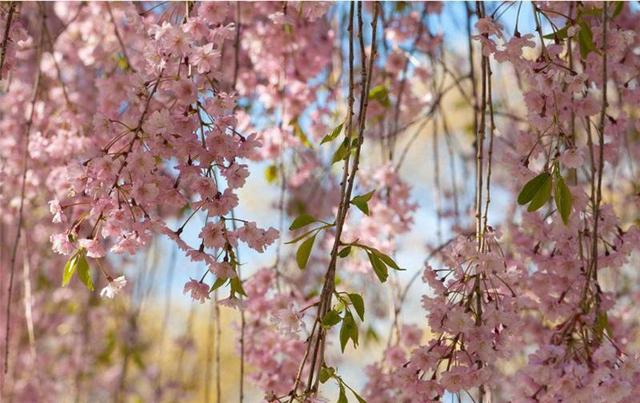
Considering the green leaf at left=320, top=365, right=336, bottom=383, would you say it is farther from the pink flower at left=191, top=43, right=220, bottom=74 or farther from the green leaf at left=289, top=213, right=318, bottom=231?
the pink flower at left=191, top=43, right=220, bottom=74

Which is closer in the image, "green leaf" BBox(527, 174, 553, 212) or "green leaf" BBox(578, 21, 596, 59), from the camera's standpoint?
"green leaf" BBox(527, 174, 553, 212)

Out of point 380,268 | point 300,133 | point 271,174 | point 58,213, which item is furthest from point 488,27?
point 271,174

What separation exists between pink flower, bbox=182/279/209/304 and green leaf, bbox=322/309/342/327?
187 millimetres

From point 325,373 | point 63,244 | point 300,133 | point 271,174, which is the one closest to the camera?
point 325,373

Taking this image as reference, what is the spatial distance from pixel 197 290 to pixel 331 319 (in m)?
0.21

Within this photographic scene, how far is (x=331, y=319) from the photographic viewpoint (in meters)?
1.06

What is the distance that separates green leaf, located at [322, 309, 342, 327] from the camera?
1.05 metres

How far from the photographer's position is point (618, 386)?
3.19 ft

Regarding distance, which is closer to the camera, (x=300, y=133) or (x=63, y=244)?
(x=63, y=244)

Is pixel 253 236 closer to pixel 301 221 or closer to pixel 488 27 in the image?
pixel 301 221

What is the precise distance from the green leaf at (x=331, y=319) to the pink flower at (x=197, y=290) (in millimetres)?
187

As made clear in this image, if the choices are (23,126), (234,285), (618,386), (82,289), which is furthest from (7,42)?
(82,289)

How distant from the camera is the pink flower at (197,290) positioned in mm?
1166

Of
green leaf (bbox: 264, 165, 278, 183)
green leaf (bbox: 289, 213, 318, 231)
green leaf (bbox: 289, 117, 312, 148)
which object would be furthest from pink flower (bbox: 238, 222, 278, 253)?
green leaf (bbox: 264, 165, 278, 183)
